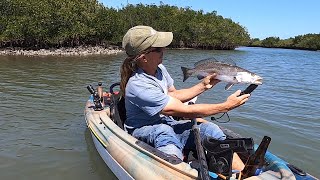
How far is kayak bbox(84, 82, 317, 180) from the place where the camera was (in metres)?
3.66

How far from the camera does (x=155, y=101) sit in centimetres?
383

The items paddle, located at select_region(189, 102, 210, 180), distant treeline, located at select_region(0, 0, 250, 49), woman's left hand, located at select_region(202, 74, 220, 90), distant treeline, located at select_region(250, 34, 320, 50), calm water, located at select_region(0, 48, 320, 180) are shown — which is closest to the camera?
paddle, located at select_region(189, 102, 210, 180)

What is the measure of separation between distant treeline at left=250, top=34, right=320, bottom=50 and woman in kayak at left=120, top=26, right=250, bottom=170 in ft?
326

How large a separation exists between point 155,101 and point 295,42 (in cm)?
11308

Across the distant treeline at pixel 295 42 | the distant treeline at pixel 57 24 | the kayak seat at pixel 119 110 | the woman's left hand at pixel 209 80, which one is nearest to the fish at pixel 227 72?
the woman's left hand at pixel 209 80

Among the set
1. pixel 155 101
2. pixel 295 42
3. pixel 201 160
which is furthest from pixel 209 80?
pixel 295 42

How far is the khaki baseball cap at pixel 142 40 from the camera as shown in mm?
3873

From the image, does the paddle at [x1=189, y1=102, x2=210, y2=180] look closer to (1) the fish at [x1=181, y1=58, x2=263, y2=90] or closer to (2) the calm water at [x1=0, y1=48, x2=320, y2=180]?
(1) the fish at [x1=181, y1=58, x2=263, y2=90]

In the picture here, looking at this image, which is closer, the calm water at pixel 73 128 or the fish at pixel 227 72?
the fish at pixel 227 72

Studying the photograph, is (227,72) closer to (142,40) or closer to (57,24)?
(142,40)

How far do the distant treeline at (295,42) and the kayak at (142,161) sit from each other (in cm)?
9894

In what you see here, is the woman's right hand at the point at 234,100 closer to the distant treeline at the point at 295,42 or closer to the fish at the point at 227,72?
the fish at the point at 227,72

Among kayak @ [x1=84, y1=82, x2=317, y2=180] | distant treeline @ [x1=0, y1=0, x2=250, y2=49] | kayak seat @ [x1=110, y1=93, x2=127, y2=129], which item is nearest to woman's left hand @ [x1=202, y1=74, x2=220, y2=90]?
kayak @ [x1=84, y1=82, x2=317, y2=180]

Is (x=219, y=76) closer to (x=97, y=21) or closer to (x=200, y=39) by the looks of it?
(x=97, y=21)
